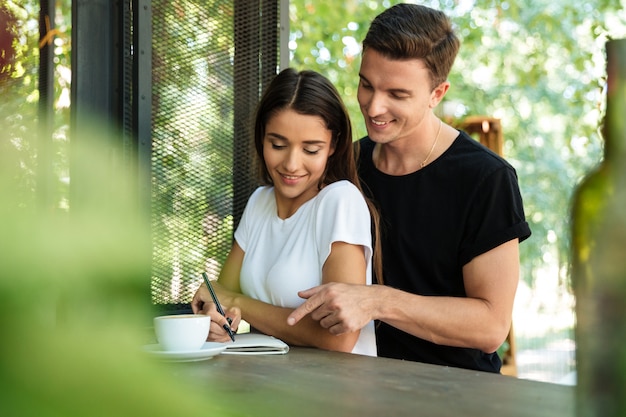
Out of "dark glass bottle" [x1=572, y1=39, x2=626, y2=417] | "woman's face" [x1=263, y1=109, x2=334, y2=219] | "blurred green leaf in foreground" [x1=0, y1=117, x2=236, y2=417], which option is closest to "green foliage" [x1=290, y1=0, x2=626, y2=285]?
"woman's face" [x1=263, y1=109, x2=334, y2=219]

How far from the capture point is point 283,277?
200cm

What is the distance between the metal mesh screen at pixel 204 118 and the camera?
2.28 meters

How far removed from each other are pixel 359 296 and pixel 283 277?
30cm

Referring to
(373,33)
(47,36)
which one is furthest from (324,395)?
(47,36)

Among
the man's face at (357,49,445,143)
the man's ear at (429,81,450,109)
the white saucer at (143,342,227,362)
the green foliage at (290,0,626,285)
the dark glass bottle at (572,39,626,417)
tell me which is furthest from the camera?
the green foliage at (290,0,626,285)

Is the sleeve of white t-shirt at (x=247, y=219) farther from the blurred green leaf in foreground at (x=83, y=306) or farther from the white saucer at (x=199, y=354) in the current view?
the blurred green leaf in foreground at (x=83, y=306)

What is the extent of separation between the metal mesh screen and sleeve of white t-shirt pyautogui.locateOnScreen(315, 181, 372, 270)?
0.43 m

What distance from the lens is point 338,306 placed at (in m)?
1.71

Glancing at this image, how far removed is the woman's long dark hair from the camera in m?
2.13

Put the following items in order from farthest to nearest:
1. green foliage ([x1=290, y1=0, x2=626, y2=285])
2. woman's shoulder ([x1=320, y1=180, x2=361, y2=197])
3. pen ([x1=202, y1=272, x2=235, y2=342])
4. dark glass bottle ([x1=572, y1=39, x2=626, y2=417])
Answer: green foliage ([x1=290, y1=0, x2=626, y2=285])
woman's shoulder ([x1=320, y1=180, x2=361, y2=197])
pen ([x1=202, y1=272, x2=235, y2=342])
dark glass bottle ([x1=572, y1=39, x2=626, y2=417])

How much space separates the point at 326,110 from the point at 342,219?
0.33 m

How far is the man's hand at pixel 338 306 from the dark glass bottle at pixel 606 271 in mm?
1050

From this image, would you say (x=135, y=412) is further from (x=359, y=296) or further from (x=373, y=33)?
(x=373, y=33)

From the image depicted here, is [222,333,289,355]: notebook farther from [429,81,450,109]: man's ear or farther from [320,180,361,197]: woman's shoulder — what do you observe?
[429,81,450,109]: man's ear
